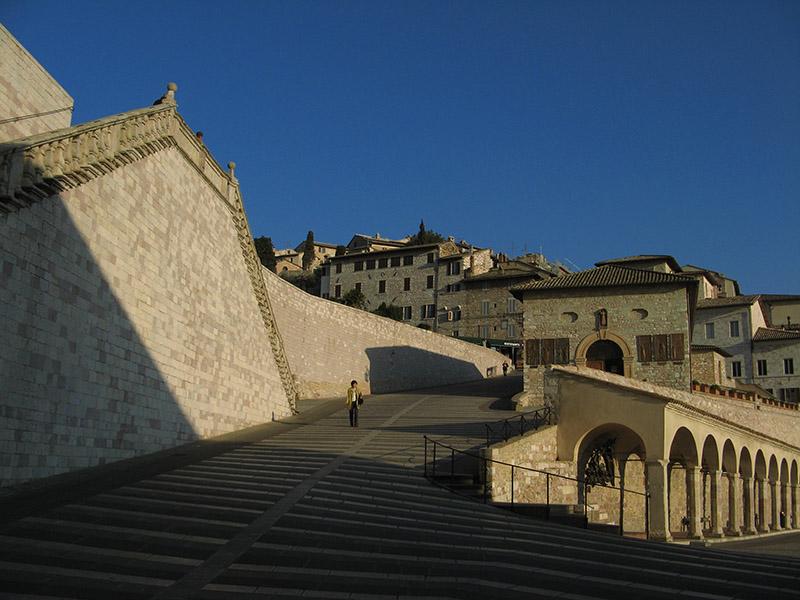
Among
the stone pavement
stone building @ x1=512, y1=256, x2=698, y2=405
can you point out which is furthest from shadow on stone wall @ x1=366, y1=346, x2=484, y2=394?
the stone pavement

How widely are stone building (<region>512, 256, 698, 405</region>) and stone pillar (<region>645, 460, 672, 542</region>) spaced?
44.1ft

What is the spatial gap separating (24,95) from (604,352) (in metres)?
28.6

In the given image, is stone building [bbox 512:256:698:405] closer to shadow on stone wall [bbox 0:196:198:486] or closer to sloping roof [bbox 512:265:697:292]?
sloping roof [bbox 512:265:697:292]

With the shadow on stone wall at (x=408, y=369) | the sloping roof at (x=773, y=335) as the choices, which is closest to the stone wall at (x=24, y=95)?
the shadow on stone wall at (x=408, y=369)

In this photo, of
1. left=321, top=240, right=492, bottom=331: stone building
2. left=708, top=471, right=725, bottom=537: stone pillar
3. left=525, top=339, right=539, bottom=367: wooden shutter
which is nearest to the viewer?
left=708, top=471, right=725, bottom=537: stone pillar

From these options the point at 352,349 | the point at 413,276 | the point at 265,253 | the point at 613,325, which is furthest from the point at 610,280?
the point at 265,253

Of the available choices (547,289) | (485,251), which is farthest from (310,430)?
(485,251)

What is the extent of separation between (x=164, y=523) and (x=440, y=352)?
125 ft

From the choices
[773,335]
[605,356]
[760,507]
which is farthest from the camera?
[773,335]

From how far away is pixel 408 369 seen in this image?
43.5 m

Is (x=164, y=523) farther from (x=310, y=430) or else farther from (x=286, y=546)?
(x=310, y=430)

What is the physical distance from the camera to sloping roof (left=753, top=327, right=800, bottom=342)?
5453 cm

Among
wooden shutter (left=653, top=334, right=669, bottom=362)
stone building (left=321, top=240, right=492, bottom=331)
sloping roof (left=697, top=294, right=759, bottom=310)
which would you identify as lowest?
wooden shutter (left=653, top=334, right=669, bottom=362)

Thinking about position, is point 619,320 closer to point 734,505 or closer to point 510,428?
point 734,505
